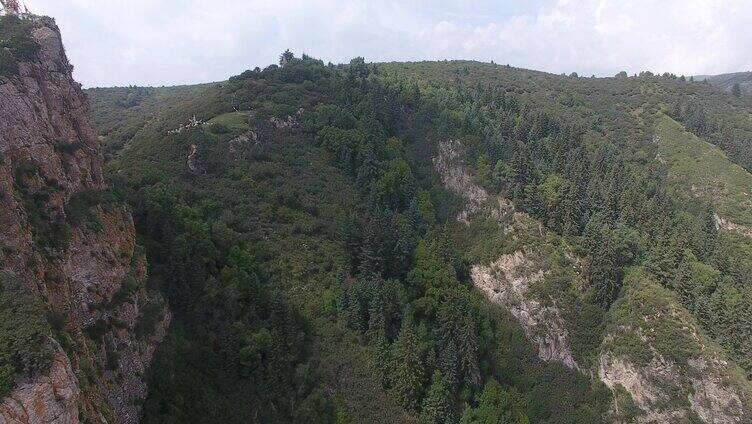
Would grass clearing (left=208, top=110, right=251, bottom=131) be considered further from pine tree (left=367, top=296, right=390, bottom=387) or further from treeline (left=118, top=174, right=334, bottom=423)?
pine tree (left=367, top=296, right=390, bottom=387)

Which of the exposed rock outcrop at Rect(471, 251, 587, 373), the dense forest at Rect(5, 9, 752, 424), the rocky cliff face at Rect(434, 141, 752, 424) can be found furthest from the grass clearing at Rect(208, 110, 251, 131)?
the rocky cliff face at Rect(434, 141, 752, 424)

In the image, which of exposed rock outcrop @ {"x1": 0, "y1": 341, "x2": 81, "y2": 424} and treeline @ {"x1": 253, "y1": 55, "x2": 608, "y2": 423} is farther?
treeline @ {"x1": 253, "y1": 55, "x2": 608, "y2": 423}

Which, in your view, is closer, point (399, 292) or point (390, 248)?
point (399, 292)

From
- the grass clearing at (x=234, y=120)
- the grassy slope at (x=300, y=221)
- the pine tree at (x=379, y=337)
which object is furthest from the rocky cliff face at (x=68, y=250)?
the grass clearing at (x=234, y=120)

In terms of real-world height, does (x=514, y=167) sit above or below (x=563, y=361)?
above

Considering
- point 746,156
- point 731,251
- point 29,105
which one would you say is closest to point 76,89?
point 29,105

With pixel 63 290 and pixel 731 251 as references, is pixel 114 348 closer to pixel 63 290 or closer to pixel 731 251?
pixel 63 290
